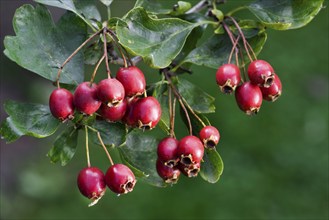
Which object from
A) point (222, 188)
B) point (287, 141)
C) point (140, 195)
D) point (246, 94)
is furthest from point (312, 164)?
point (246, 94)

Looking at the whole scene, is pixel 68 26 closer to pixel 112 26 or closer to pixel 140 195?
pixel 112 26

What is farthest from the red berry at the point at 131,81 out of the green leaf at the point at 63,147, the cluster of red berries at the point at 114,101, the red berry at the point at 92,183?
the green leaf at the point at 63,147

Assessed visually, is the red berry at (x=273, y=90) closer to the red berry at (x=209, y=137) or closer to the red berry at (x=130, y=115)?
the red berry at (x=209, y=137)

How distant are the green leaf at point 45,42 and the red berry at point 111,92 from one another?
21 centimetres

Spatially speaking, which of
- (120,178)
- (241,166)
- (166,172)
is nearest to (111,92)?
(120,178)

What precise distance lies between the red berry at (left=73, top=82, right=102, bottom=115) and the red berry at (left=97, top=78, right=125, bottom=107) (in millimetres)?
15

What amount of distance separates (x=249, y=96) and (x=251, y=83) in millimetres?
44

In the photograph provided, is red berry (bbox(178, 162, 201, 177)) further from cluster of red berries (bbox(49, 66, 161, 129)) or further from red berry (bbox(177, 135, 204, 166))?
cluster of red berries (bbox(49, 66, 161, 129))

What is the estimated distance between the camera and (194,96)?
1755 millimetres

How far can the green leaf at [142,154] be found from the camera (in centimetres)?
169

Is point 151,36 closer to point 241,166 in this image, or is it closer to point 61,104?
point 61,104

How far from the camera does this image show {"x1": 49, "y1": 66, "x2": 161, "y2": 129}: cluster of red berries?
51.9 inches

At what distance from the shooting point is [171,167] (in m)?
1.53

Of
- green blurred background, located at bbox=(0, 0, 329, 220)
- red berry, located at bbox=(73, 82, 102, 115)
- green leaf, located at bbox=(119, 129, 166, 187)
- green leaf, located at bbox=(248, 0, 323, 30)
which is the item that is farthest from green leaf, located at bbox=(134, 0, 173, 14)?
green blurred background, located at bbox=(0, 0, 329, 220)
